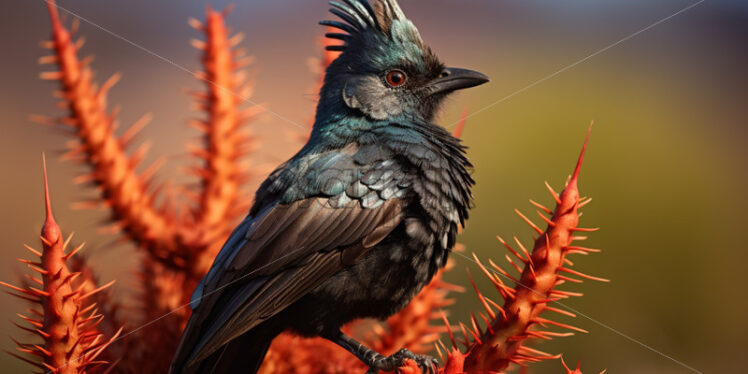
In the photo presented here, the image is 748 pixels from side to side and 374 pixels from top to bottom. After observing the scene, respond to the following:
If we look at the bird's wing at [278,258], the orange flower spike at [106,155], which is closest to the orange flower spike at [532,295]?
the bird's wing at [278,258]

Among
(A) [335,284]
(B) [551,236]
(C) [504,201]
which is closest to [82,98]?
(A) [335,284]

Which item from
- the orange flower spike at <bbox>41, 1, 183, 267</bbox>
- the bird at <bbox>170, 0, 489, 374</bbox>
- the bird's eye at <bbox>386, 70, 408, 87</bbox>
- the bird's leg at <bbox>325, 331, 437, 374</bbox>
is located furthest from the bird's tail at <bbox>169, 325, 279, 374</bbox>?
the bird's eye at <bbox>386, 70, 408, 87</bbox>

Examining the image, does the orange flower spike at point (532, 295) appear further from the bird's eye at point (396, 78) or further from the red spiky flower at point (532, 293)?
the bird's eye at point (396, 78)

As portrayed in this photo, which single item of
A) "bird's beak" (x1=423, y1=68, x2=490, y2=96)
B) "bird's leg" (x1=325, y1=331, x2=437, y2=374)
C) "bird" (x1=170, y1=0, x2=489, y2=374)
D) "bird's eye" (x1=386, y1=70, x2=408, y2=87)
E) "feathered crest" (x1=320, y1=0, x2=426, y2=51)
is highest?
"feathered crest" (x1=320, y1=0, x2=426, y2=51)

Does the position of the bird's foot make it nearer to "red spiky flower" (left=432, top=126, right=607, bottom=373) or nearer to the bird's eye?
"red spiky flower" (left=432, top=126, right=607, bottom=373)

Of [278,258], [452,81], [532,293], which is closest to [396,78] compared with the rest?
[452,81]

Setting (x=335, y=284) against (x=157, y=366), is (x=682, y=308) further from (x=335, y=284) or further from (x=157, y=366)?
(x=157, y=366)

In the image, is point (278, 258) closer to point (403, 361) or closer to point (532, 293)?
point (403, 361)
